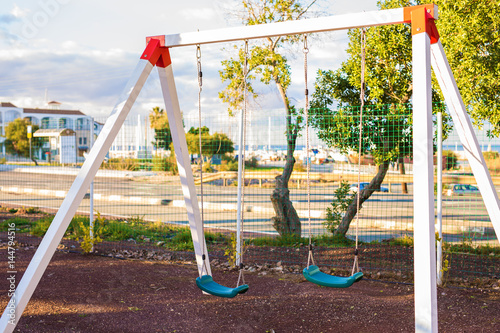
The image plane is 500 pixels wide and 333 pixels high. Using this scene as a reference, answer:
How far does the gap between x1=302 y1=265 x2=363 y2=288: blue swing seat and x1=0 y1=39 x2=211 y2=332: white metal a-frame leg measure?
1.13m

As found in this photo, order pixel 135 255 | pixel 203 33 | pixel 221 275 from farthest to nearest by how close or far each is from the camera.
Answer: pixel 135 255 < pixel 221 275 < pixel 203 33

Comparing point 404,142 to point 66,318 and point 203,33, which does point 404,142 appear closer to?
point 203,33

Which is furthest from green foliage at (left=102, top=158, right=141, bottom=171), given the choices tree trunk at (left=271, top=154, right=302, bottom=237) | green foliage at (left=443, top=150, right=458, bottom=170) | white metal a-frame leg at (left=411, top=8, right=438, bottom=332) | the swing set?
white metal a-frame leg at (left=411, top=8, right=438, bottom=332)

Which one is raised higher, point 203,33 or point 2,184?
point 203,33

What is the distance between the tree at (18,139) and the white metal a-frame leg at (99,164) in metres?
33.4

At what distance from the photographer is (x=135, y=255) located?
6637mm

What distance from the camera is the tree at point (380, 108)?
653 cm

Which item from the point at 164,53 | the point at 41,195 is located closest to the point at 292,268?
the point at 164,53

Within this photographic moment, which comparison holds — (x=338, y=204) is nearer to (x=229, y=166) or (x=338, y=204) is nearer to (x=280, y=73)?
(x=280, y=73)

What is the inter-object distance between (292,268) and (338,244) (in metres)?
1.43

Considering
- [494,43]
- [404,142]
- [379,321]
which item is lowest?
[379,321]

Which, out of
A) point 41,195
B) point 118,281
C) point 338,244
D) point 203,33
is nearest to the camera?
point 203,33

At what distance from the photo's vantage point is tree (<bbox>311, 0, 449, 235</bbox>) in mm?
6531

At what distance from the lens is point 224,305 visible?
4.54 meters
